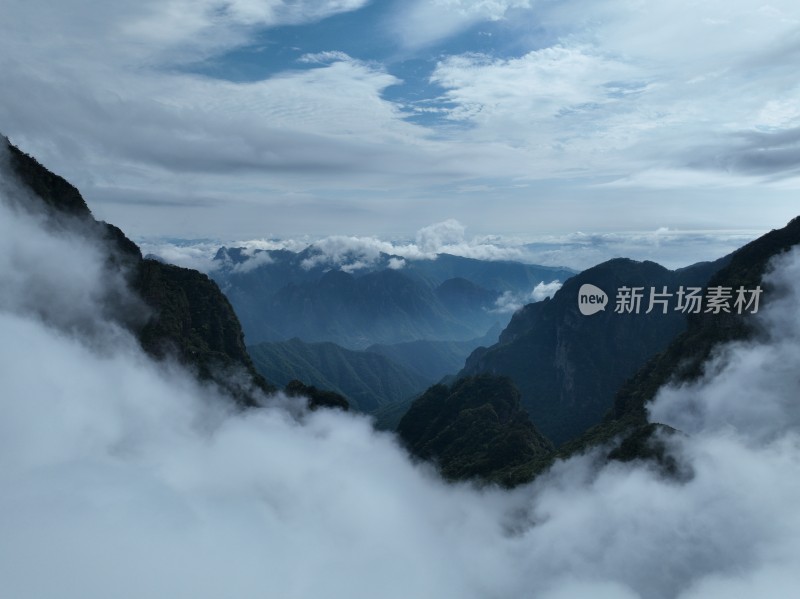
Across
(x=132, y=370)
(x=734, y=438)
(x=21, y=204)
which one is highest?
(x=21, y=204)

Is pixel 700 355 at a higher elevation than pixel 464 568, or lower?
higher

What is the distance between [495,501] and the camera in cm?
18812

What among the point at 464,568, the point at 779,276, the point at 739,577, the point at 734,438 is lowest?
the point at 464,568

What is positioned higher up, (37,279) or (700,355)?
(37,279)

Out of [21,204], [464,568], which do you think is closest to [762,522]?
[464,568]

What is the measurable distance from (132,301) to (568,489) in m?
163

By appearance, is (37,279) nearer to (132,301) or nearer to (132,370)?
(132,301)

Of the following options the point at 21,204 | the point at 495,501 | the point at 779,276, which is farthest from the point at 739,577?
the point at 21,204

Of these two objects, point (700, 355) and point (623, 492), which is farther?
point (700, 355)

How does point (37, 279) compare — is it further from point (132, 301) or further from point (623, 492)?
point (623, 492)

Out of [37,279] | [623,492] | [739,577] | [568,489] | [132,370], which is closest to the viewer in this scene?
[739,577]

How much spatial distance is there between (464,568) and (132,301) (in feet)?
501

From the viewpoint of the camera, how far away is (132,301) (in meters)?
195

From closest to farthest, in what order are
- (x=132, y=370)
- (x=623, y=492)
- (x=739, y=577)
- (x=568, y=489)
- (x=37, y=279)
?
(x=739, y=577)
(x=623, y=492)
(x=568, y=489)
(x=37, y=279)
(x=132, y=370)
